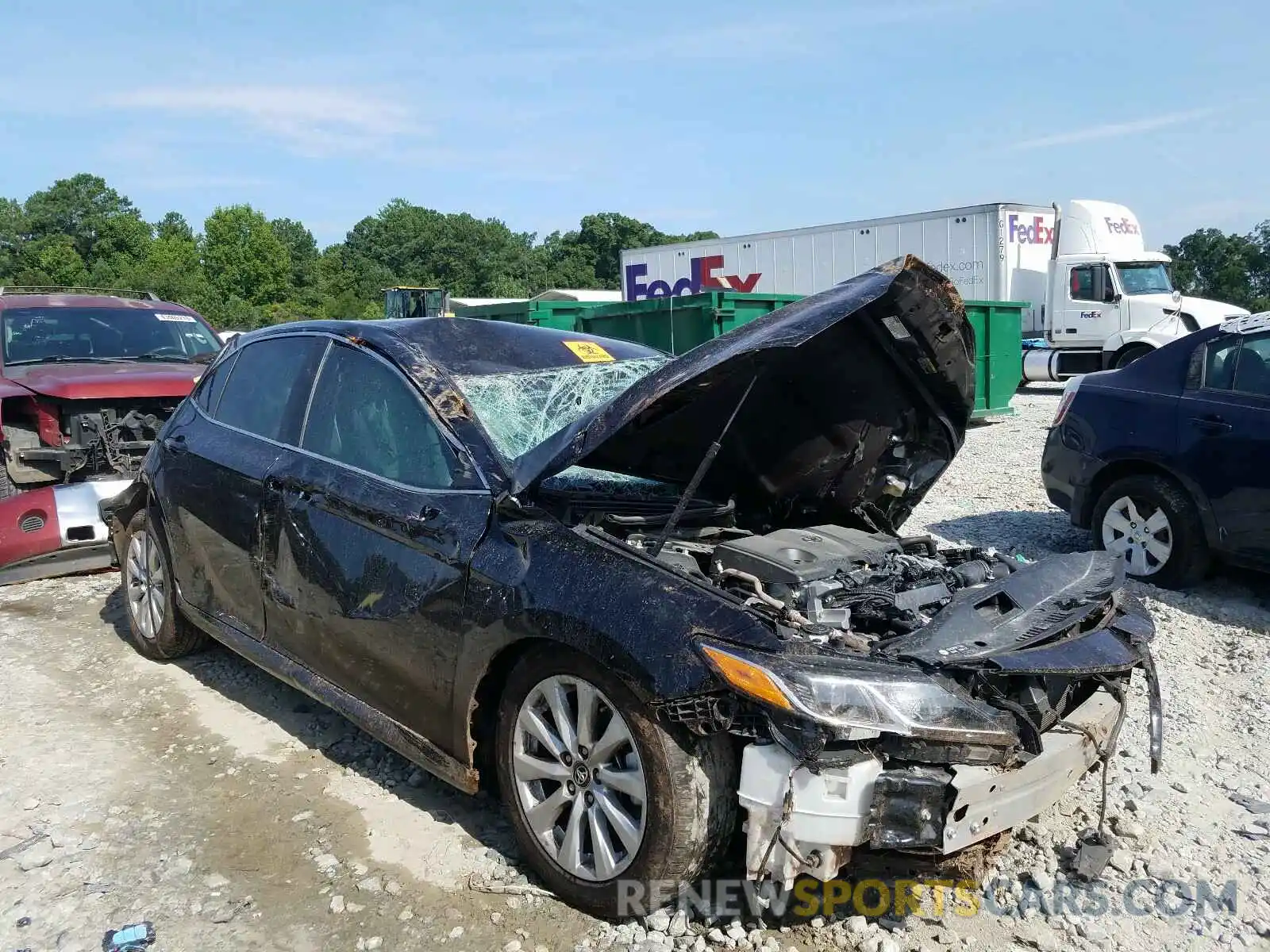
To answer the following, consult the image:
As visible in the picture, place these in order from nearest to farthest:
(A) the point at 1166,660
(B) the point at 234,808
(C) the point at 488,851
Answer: (C) the point at 488,851 < (B) the point at 234,808 < (A) the point at 1166,660

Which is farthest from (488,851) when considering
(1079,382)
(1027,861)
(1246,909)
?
(1079,382)

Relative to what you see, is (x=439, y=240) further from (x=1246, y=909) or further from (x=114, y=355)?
(x=1246, y=909)

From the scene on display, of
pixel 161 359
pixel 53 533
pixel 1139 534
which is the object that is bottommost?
pixel 1139 534

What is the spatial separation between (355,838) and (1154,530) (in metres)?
4.96

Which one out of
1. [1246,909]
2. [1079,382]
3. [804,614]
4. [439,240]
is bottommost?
[1246,909]

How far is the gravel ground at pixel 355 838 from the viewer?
9.12 ft

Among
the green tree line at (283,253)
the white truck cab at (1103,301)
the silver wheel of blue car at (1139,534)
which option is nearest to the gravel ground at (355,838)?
the silver wheel of blue car at (1139,534)

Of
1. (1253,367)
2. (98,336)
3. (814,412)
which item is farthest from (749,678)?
(98,336)

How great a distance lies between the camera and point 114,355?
26.1 ft

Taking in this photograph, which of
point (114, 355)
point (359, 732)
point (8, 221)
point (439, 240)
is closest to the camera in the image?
point (359, 732)

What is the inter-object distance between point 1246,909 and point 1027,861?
60cm

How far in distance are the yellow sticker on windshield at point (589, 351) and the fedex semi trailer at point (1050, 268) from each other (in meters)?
14.0

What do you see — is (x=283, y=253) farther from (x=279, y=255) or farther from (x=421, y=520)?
(x=421, y=520)

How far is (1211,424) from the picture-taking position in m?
5.65
